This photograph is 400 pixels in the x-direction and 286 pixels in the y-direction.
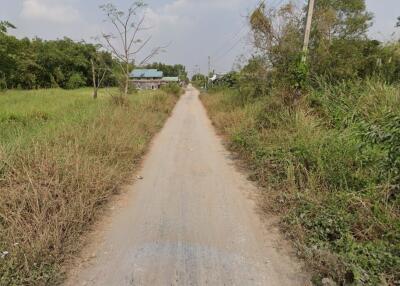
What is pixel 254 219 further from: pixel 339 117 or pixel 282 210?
pixel 339 117

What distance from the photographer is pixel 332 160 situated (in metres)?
4.26

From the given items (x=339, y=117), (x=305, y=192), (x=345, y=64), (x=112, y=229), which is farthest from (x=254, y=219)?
(x=345, y=64)

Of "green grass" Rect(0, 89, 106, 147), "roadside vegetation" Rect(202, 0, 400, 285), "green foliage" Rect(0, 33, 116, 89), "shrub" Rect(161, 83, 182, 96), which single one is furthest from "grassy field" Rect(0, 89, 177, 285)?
"green foliage" Rect(0, 33, 116, 89)

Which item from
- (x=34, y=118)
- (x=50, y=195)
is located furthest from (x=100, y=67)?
(x=50, y=195)

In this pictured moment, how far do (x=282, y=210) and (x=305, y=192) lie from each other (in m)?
0.41

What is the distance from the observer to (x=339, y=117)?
6242 millimetres

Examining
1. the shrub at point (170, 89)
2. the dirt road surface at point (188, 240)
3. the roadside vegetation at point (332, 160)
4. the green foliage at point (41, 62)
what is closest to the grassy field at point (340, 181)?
the roadside vegetation at point (332, 160)

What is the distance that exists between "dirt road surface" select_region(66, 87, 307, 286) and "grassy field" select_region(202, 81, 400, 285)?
14.6 inches

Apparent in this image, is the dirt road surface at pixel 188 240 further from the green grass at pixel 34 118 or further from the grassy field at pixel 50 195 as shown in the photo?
the green grass at pixel 34 118

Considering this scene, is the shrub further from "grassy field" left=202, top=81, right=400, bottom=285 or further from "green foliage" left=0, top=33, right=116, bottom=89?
"grassy field" left=202, top=81, right=400, bottom=285

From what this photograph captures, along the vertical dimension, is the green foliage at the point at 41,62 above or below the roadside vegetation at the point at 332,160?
above

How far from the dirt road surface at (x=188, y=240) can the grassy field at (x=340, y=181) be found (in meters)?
0.37

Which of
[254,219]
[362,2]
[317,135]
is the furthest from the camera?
[362,2]

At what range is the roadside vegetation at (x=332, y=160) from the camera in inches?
106
